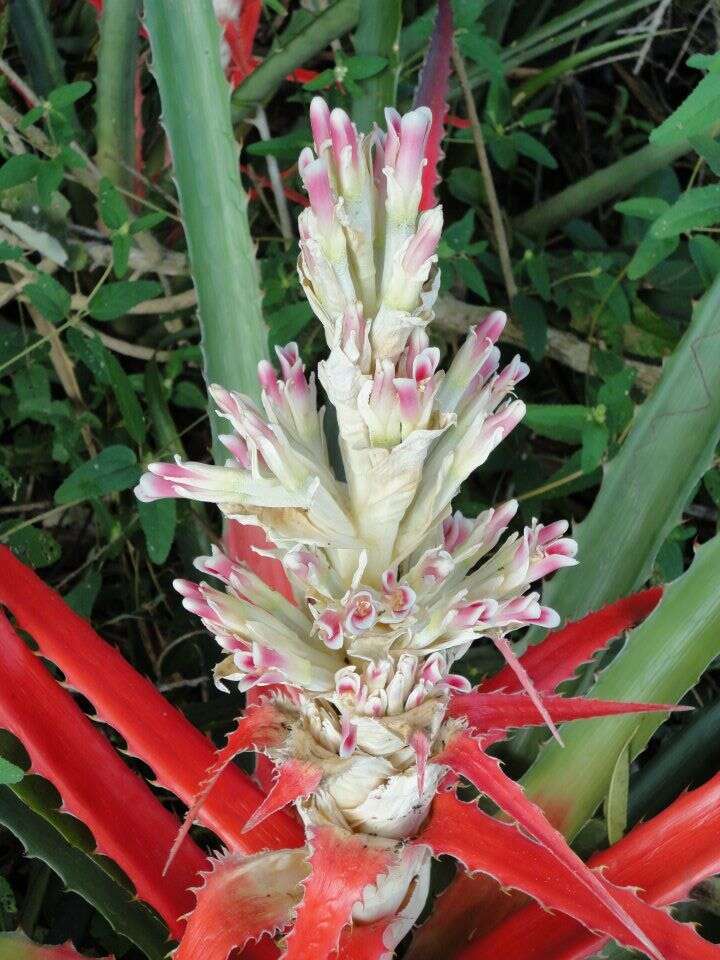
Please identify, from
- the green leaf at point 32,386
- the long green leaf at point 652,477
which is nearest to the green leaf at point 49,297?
the green leaf at point 32,386

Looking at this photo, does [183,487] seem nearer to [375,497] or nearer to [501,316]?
[375,497]

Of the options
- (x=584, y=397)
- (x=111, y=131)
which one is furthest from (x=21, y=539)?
(x=584, y=397)

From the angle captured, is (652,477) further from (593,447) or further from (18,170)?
(18,170)

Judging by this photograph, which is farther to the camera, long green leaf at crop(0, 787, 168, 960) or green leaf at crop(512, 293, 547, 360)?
green leaf at crop(512, 293, 547, 360)

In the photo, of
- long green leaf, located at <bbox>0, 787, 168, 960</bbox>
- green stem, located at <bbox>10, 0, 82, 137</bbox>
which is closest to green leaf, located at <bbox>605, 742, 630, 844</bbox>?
long green leaf, located at <bbox>0, 787, 168, 960</bbox>

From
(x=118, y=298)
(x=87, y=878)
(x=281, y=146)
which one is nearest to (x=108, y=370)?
Result: (x=118, y=298)

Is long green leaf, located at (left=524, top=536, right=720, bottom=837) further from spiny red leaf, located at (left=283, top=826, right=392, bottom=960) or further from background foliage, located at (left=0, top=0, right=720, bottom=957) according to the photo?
spiny red leaf, located at (left=283, top=826, right=392, bottom=960)
